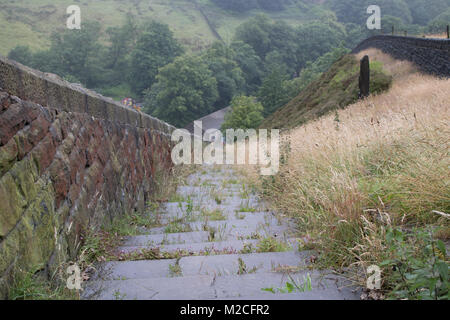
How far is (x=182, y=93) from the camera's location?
53188mm

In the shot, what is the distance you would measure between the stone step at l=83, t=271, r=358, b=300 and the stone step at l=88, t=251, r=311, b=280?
10 cm

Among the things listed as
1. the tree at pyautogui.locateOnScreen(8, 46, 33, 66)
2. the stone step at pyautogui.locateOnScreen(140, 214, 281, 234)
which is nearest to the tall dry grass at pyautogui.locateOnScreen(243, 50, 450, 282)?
the stone step at pyautogui.locateOnScreen(140, 214, 281, 234)

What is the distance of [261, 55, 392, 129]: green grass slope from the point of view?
1327 cm

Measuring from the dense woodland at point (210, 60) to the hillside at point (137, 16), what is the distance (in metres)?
6.50

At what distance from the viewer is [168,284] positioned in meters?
1.89

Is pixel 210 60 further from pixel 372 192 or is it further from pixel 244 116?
pixel 372 192

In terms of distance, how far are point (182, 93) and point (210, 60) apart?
535 inches

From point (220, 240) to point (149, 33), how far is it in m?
67.8

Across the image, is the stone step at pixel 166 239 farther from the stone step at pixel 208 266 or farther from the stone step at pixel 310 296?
the stone step at pixel 310 296

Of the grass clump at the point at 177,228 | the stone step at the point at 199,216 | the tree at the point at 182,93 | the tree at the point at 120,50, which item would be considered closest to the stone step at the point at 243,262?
the grass clump at the point at 177,228
